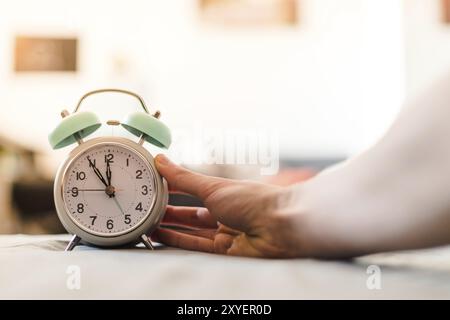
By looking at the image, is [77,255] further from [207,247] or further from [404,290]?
[404,290]

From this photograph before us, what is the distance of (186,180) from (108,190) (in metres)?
0.12

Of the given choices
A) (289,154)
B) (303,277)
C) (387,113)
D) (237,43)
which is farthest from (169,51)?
(303,277)

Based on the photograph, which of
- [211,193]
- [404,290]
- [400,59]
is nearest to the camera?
[404,290]

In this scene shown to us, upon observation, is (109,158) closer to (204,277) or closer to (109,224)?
(109,224)

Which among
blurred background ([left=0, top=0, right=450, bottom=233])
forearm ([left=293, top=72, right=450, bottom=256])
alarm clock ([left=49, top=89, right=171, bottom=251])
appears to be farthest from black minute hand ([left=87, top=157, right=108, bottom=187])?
blurred background ([left=0, top=0, right=450, bottom=233])

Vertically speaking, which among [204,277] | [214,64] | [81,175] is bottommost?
[204,277]

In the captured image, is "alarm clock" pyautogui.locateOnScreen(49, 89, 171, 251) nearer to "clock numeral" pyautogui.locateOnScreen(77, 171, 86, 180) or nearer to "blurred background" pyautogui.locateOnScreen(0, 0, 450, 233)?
"clock numeral" pyautogui.locateOnScreen(77, 171, 86, 180)

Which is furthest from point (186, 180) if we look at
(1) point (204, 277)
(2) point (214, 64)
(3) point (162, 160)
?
(2) point (214, 64)

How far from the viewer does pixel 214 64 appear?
3.55 m

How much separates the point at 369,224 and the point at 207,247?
0.28 meters

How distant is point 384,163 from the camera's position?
1.99 feet

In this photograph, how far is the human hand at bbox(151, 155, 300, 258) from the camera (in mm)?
711

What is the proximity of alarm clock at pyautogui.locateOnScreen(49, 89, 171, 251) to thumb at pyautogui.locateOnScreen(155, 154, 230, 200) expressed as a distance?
1cm

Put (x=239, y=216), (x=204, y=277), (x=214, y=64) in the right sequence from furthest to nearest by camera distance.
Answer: (x=214, y=64) < (x=239, y=216) < (x=204, y=277)
